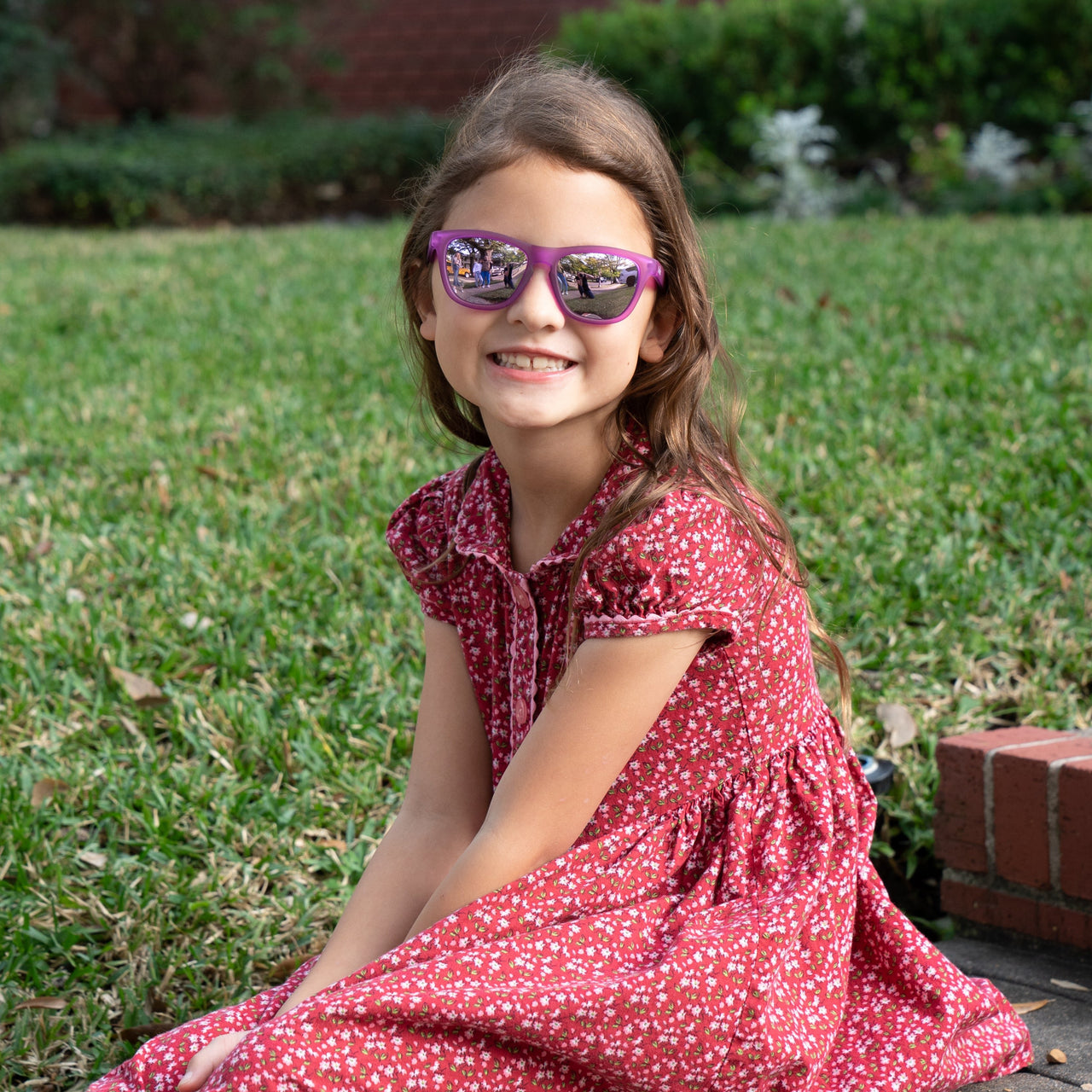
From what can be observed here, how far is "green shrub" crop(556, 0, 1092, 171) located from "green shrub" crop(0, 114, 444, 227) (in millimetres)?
2227

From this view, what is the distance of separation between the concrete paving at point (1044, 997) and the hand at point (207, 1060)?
103 centimetres

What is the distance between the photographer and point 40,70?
45.1ft

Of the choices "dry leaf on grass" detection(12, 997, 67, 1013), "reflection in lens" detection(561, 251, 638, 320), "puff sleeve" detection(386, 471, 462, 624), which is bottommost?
"dry leaf on grass" detection(12, 997, 67, 1013)

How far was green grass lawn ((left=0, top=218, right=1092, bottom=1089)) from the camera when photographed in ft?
7.71

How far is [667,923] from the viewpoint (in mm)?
1696

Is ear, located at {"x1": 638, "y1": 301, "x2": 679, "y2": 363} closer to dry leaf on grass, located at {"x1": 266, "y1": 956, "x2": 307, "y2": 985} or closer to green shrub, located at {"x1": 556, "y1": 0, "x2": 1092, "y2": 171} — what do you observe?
dry leaf on grass, located at {"x1": 266, "y1": 956, "x2": 307, "y2": 985}

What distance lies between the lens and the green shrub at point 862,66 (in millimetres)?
9453

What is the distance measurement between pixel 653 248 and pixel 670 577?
450 millimetres

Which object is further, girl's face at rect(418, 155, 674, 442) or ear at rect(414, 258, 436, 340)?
ear at rect(414, 258, 436, 340)

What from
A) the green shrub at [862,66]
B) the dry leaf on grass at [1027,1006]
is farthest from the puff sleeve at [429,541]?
the green shrub at [862,66]

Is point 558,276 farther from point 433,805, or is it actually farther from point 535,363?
point 433,805

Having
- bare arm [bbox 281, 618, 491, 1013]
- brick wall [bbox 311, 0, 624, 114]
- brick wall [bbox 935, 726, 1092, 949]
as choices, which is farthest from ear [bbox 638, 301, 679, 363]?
brick wall [bbox 311, 0, 624, 114]

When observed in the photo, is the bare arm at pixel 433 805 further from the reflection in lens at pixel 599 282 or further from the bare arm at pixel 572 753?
the reflection in lens at pixel 599 282

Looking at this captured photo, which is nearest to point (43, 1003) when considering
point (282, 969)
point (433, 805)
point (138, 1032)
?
point (138, 1032)
